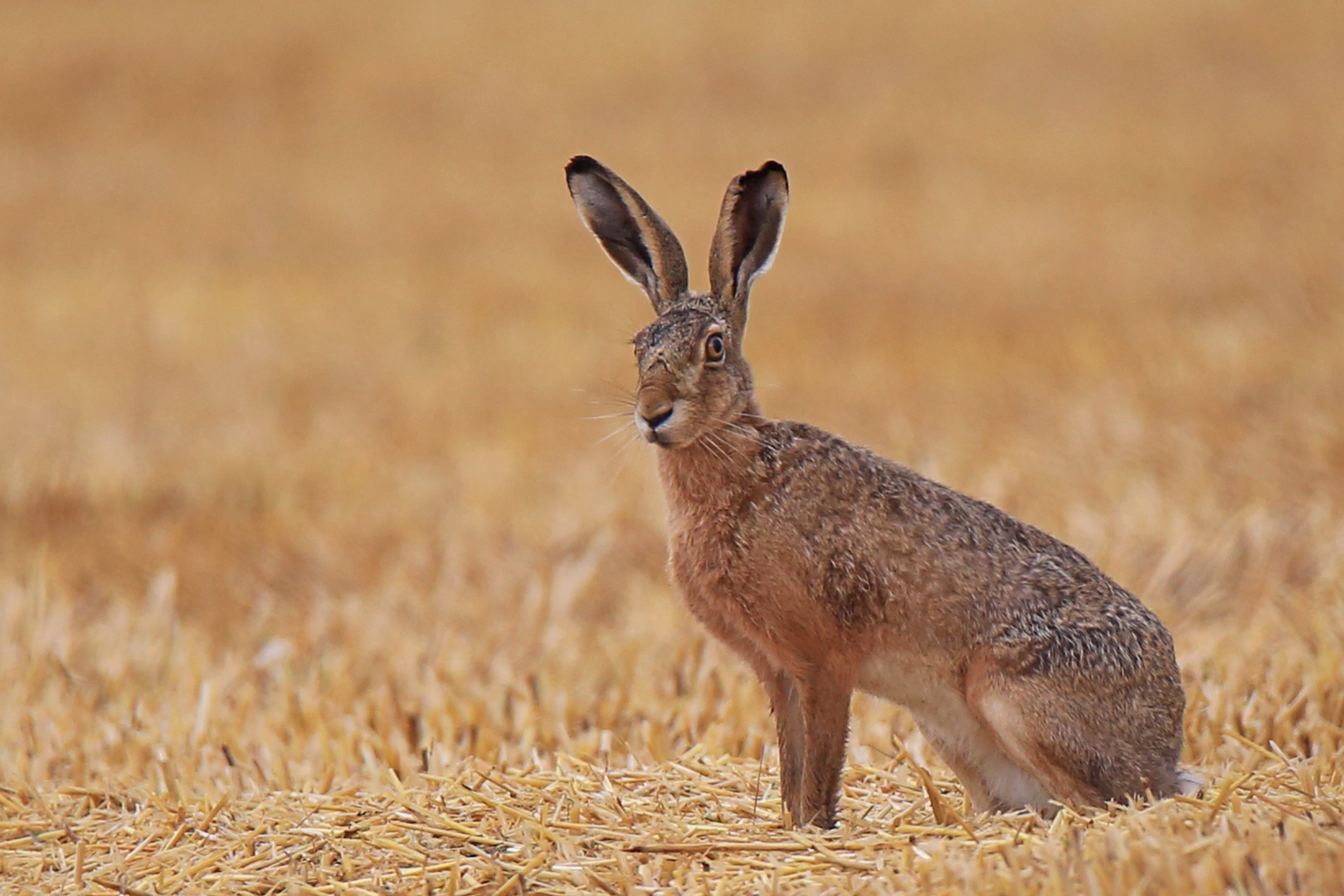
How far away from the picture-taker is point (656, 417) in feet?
14.1

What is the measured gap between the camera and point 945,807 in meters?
4.09

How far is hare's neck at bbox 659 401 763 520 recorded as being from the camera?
4516 mm

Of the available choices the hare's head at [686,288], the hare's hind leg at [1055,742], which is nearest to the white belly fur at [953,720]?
the hare's hind leg at [1055,742]

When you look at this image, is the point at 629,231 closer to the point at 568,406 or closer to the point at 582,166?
the point at 582,166

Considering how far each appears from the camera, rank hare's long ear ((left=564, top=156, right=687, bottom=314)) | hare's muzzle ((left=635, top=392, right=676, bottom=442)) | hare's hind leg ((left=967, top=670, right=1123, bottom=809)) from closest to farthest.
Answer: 1. hare's hind leg ((left=967, top=670, right=1123, bottom=809))
2. hare's muzzle ((left=635, top=392, right=676, bottom=442))
3. hare's long ear ((left=564, top=156, right=687, bottom=314))

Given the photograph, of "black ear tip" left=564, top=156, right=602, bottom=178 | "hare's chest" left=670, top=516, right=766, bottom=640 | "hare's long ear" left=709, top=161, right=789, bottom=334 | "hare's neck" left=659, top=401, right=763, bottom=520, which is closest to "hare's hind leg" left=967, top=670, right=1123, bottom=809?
"hare's chest" left=670, top=516, right=766, bottom=640

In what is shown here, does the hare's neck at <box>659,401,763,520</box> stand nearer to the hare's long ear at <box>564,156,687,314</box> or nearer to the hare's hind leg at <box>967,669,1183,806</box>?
the hare's long ear at <box>564,156,687,314</box>

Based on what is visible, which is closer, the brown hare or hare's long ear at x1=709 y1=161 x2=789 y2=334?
the brown hare

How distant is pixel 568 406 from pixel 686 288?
26.3 ft

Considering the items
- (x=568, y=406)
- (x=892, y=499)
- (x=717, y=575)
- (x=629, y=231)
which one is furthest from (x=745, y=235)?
(x=568, y=406)

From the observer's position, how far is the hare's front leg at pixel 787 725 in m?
4.37

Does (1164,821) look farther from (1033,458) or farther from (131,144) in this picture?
(131,144)

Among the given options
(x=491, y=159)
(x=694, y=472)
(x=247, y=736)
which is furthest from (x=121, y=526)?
(x=491, y=159)

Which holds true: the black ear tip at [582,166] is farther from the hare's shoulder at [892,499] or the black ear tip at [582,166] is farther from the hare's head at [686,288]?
the hare's shoulder at [892,499]
